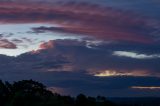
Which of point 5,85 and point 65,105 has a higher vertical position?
point 5,85

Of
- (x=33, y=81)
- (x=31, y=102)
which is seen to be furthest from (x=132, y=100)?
(x=31, y=102)

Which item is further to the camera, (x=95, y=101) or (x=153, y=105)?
(x=153, y=105)

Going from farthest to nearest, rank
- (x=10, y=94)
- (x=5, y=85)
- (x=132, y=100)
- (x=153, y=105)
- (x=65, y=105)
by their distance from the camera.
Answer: (x=132, y=100), (x=153, y=105), (x=5, y=85), (x=10, y=94), (x=65, y=105)

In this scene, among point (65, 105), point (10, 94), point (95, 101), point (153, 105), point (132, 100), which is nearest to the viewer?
point (65, 105)

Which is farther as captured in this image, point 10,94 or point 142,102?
Result: point 142,102

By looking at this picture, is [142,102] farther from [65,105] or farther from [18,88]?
[65,105]

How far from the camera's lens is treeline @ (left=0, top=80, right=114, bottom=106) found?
96.6 m

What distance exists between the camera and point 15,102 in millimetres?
96438

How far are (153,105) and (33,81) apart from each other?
112ft

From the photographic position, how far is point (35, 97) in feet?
328

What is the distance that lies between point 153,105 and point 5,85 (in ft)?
120

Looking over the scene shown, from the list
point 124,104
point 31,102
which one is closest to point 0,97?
point 31,102

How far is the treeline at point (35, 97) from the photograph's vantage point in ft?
317

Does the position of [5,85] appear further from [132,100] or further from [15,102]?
[132,100]
